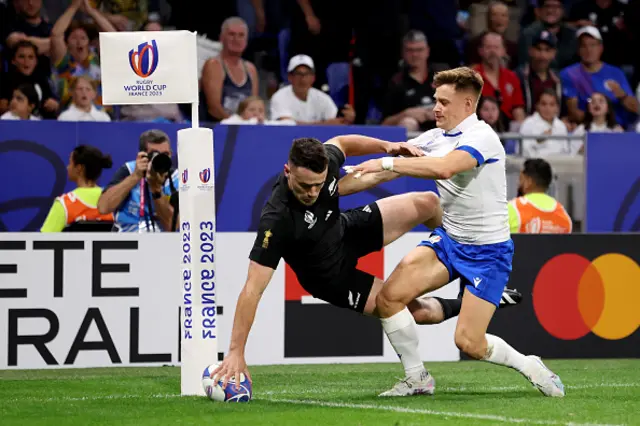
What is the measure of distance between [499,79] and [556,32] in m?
1.93

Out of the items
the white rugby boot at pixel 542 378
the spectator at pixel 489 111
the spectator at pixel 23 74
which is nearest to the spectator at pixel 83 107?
the spectator at pixel 23 74

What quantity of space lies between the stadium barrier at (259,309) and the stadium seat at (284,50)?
505 cm

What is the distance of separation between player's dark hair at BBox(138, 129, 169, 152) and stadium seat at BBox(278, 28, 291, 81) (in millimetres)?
4485

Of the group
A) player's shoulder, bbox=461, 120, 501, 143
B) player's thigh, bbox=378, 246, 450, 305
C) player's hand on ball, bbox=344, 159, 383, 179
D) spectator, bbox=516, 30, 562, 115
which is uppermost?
spectator, bbox=516, 30, 562, 115

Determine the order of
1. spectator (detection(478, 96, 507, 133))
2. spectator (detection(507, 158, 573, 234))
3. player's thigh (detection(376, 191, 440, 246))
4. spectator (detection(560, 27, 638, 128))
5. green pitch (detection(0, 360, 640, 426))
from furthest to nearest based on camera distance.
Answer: spectator (detection(560, 27, 638, 128)) < spectator (detection(478, 96, 507, 133)) < spectator (detection(507, 158, 573, 234)) < player's thigh (detection(376, 191, 440, 246)) < green pitch (detection(0, 360, 640, 426))

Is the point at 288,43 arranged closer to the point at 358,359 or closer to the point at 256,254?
the point at 358,359

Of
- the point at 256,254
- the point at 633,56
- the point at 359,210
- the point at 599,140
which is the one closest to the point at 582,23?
the point at 633,56

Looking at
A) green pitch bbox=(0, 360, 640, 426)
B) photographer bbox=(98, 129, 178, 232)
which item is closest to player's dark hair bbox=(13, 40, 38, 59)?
photographer bbox=(98, 129, 178, 232)

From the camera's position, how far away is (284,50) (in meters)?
14.6

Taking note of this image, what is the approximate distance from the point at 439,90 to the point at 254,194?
4197mm

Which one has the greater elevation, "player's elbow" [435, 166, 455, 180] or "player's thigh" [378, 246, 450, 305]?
"player's elbow" [435, 166, 455, 180]

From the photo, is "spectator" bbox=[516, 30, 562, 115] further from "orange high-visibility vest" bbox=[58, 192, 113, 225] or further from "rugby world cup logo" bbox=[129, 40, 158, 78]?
"rugby world cup logo" bbox=[129, 40, 158, 78]

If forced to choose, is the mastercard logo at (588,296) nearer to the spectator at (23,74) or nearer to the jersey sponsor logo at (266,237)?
the jersey sponsor logo at (266,237)

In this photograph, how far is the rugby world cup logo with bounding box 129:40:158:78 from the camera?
7.29 meters
